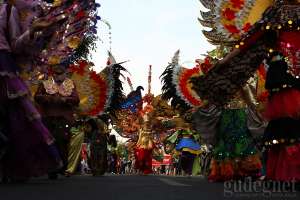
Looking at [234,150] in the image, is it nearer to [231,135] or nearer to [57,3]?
[231,135]

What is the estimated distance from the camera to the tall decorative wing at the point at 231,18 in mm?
6875

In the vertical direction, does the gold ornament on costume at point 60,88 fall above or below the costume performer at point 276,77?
above

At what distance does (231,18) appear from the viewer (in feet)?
23.4

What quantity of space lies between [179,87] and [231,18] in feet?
28.9

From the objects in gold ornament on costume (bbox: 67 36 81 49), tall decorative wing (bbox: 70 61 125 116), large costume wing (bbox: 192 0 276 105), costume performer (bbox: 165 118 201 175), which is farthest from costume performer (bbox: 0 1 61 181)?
costume performer (bbox: 165 118 201 175)

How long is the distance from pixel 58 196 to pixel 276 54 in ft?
8.72

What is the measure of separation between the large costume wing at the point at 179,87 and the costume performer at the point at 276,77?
8.91 meters

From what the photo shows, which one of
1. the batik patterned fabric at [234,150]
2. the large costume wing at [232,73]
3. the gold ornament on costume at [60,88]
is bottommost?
the batik patterned fabric at [234,150]

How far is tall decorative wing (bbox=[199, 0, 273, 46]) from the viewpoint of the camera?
6.88 meters

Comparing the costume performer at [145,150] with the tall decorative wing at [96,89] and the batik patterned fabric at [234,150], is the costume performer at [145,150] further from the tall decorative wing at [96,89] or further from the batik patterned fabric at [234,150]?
the batik patterned fabric at [234,150]

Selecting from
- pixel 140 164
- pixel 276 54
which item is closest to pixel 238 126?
pixel 276 54

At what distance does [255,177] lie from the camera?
988 cm

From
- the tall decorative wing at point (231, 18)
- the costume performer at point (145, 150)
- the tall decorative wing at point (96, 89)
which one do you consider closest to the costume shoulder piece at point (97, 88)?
the tall decorative wing at point (96, 89)

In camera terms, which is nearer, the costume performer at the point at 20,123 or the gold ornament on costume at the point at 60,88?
the costume performer at the point at 20,123
